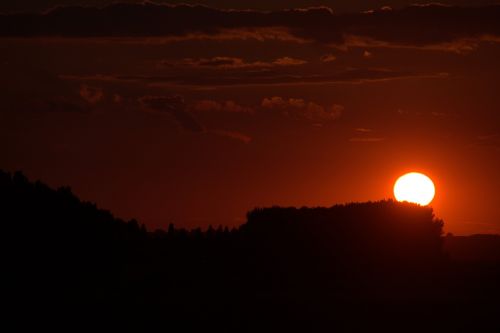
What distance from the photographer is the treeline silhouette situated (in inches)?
2007

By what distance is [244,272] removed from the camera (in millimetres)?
60031

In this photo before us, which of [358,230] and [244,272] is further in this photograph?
[358,230]

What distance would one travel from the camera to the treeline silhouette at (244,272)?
51.0 meters

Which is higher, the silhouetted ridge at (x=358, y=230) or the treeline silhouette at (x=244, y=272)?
the silhouetted ridge at (x=358, y=230)

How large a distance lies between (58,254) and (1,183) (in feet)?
12.9

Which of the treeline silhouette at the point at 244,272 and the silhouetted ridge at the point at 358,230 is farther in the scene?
the silhouetted ridge at the point at 358,230

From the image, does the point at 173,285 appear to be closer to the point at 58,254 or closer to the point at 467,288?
the point at 58,254

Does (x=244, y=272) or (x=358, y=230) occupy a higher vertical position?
(x=358, y=230)

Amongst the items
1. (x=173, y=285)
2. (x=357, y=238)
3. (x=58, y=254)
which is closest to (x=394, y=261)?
(x=357, y=238)

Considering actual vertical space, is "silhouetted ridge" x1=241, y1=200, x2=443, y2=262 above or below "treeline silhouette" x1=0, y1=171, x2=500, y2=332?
above

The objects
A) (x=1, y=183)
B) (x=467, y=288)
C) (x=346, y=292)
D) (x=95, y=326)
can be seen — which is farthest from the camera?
(x=467, y=288)

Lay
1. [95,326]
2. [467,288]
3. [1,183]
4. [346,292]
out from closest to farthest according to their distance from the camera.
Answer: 1. [95,326]
2. [1,183]
3. [346,292]
4. [467,288]

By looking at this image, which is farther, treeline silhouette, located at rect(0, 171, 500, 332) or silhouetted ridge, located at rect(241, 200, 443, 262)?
silhouetted ridge, located at rect(241, 200, 443, 262)

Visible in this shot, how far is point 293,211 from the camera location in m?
66.4
